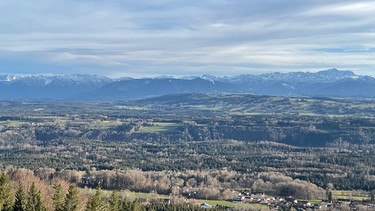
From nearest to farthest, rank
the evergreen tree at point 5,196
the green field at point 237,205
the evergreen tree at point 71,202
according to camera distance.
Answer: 1. the evergreen tree at point 5,196
2. the evergreen tree at point 71,202
3. the green field at point 237,205

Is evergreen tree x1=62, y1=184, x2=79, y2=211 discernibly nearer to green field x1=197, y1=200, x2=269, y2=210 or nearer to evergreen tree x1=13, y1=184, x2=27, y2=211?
evergreen tree x1=13, y1=184, x2=27, y2=211

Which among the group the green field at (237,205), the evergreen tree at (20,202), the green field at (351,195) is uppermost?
the evergreen tree at (20,202)

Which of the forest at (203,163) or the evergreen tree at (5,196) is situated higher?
the evergreen tree at (5,196)

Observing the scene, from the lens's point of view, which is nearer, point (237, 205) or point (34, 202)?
point (34, 202)

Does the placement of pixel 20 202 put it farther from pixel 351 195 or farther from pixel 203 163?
pixel 203 163

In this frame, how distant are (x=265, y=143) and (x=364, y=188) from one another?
83.6m

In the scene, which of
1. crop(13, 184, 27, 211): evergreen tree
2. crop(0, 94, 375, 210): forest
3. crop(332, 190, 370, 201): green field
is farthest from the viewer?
crop(0, 94, 375, 210): forest

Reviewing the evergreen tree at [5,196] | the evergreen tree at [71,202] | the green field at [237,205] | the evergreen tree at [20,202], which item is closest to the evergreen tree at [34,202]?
the evergreen tree at [20,202]

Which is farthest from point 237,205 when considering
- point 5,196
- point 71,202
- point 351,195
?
point 5,196

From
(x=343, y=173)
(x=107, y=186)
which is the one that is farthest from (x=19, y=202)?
(x=343, y=173)

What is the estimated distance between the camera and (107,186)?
100 meters

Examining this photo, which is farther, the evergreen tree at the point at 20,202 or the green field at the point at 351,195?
the green field at the point at 351,195

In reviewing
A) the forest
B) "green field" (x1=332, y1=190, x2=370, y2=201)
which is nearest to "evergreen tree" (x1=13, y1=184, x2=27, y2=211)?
the forest

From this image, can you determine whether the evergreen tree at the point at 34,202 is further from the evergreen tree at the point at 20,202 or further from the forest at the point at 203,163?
the forest at the point at 203,163
